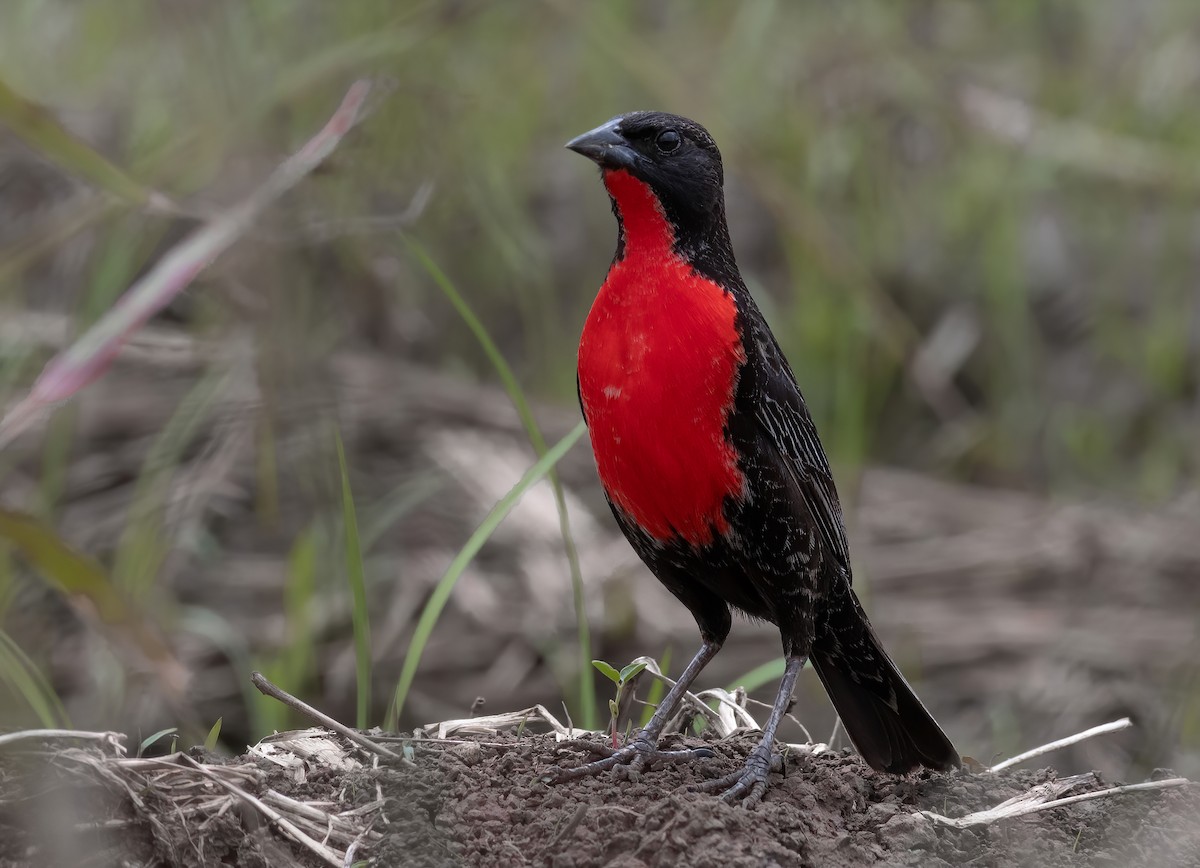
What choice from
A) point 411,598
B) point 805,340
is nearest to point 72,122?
point 411,598

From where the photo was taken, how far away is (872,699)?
12.4 feet

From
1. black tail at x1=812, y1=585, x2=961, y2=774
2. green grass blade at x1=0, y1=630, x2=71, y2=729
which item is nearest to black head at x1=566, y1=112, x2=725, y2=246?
black tail at x1=812, y1=585, x2=961, y2=774

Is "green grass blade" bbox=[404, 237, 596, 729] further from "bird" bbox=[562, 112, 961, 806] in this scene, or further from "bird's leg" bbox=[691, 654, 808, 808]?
"bird's leg" bbox=[691, 654, 808, 808]

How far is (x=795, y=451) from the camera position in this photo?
11.9 feet

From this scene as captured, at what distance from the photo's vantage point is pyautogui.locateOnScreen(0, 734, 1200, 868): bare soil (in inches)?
102

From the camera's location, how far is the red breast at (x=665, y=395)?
338 cm

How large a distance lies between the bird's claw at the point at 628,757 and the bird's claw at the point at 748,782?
0.13 m

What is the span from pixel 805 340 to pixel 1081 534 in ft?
5.34

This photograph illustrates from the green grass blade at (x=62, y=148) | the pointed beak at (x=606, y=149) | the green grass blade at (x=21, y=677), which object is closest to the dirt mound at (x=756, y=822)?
the green grass blade at (x=21, y=677)

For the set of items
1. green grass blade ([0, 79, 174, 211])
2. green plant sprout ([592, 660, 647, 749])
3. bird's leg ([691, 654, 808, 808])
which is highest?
green grass blade ([0, 79, 174, 211])

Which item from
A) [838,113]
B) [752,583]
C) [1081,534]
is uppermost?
[838,113]

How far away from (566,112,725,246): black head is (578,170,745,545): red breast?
0.60 feet

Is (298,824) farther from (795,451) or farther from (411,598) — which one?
(411,598)

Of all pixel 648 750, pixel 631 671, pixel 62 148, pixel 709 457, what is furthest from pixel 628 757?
pixel 62 148
